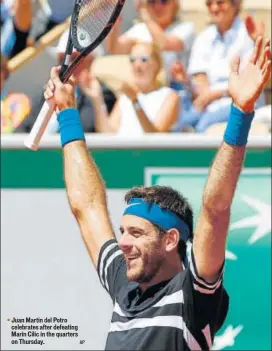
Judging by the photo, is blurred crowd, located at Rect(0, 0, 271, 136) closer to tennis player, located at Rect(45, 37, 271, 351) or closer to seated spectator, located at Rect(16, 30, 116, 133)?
seated spectator, located at Rect(16, 30, 116, 133)

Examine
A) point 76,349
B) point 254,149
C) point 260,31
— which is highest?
point 260,31

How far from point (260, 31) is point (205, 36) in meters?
0.97

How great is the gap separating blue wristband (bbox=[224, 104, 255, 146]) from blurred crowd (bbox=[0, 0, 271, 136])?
3132mm

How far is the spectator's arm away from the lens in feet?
26.6

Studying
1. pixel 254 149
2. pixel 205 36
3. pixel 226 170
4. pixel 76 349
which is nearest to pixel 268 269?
pixel 254 149

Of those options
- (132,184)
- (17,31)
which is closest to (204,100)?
(132,184)

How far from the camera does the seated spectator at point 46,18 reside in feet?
26.8

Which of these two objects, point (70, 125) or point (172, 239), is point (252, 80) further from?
point (70, 125)

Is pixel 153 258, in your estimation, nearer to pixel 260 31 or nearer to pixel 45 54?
pixel 260 31

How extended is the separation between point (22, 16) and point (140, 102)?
1711mm

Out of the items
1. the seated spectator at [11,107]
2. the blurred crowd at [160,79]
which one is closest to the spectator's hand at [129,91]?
the blurred crowd at [160,79]

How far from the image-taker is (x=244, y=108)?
3.15 meters

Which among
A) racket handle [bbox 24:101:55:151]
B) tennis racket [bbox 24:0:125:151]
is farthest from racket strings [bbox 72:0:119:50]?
racket handle [bbox 24:101:55:151]

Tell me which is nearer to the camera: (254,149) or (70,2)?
(254,149)
